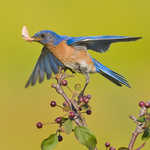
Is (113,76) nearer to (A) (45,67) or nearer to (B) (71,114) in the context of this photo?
(A) (45,67)

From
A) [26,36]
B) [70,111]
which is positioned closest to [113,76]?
[26,36]

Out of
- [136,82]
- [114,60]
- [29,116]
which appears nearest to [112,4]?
[114,60]

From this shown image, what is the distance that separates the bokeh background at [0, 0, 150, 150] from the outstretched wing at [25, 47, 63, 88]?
94.9 inches

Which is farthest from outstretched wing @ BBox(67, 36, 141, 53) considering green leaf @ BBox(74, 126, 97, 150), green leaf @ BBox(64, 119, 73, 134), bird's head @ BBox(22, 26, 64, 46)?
green leaf @ BBox(74, 126, 97, 150)

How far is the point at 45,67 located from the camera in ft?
18.3

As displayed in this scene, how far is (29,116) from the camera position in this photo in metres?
9.10

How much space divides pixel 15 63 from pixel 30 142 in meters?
3.16

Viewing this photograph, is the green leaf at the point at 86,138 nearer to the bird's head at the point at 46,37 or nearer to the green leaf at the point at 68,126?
the green leaf at the point at 68,126

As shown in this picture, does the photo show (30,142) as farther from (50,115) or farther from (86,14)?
(86,14)

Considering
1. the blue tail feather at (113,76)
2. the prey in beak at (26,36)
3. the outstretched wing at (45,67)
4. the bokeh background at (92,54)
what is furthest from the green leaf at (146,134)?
the bokeh background at (92,54)

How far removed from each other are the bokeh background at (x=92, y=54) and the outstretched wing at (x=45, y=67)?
2.41 meters

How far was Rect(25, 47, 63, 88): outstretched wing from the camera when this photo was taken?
213 inches

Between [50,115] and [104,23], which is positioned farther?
[104,23]

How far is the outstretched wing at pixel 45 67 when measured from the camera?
5.41m
